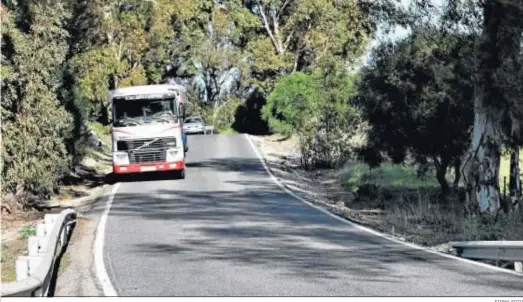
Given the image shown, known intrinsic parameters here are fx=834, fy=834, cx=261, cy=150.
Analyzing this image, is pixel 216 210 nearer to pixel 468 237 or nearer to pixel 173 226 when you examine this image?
pixel 173 226

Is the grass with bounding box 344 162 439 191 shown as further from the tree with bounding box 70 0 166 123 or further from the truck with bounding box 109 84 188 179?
the tree with bounding box 70 0 166 123

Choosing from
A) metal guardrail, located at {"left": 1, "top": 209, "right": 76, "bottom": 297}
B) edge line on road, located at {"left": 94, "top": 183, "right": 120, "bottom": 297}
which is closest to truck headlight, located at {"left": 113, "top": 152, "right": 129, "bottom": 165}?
edge line on road, located at {"left": 94, "top": 183, "right": 120, "bottom": 297}

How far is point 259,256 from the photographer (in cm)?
1315

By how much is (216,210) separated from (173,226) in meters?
3.23

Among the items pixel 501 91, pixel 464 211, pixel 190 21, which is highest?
pixel 190 21

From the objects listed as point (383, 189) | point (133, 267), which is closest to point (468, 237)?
point (133, 267)

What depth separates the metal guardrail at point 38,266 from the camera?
25.0 feet

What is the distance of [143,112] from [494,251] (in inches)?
684

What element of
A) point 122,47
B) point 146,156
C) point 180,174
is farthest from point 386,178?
point 122,47

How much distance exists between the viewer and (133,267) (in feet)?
40.0

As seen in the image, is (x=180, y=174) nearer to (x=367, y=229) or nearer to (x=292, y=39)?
(x=367, y=229)

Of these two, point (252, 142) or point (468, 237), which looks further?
point (252, 142)

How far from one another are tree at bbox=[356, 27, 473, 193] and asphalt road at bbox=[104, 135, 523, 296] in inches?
204

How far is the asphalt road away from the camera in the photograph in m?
10.1
